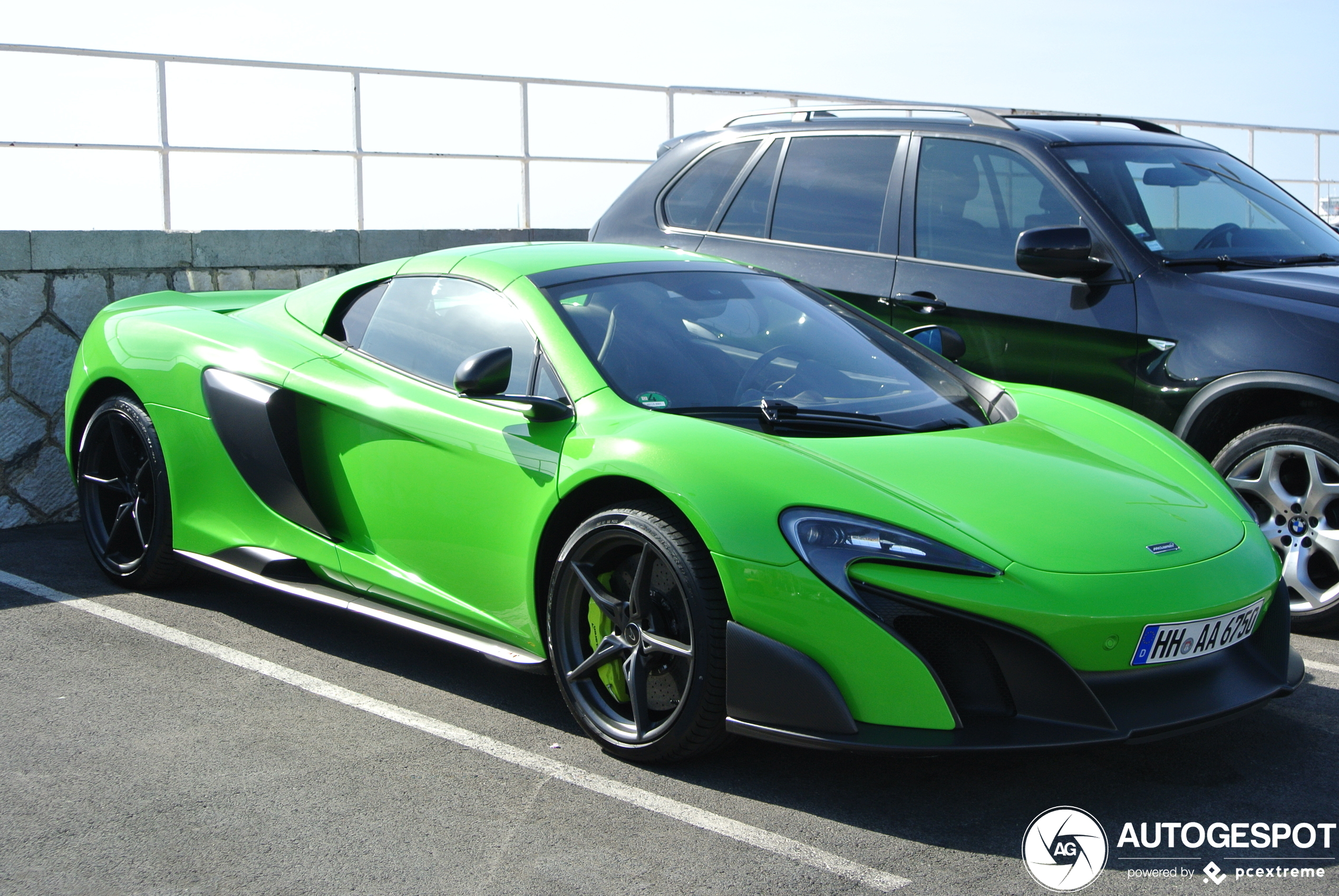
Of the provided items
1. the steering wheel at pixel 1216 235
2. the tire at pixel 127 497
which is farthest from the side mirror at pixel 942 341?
the tire at pixel 127 497

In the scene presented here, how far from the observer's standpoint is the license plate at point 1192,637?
10.7 feet

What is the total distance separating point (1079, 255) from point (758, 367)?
179 cm

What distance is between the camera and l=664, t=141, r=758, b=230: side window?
6.66 m

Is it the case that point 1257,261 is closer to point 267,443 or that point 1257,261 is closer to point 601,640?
point 601,640

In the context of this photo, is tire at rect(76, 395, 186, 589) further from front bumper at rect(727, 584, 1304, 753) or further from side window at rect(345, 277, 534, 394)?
front bumper at rect(727, 584, 1304, 753)

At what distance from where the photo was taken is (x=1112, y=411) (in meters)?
4.50

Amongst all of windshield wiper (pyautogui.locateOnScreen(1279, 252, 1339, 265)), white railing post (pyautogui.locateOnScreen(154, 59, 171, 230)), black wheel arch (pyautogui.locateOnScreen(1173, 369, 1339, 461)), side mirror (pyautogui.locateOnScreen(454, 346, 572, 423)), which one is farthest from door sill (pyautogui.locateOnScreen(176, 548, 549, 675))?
white railing post (pyautogui.locateOnScreen(154, 59, 171, 230))

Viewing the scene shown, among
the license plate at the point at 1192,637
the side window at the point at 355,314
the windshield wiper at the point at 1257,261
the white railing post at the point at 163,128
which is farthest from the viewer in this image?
the white railing post at the point at 163,128

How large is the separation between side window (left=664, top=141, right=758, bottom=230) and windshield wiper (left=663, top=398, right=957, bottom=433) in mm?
2873

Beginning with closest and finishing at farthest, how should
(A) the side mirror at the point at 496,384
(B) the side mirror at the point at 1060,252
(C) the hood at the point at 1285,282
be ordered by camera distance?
(A) the side mirror at the point at 496,384 → (C) the hood at the point at 1285,282 → (B) the side mirror at the point at 1060,252

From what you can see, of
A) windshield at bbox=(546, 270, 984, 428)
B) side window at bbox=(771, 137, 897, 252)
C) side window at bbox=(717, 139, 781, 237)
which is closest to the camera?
A: windshield at bbox=(546, 270, 984, 428)

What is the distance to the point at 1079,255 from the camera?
524 cm

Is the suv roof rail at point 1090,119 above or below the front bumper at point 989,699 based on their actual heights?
above

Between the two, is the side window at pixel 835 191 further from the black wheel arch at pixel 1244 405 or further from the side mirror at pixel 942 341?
the black wheel arch at pixel 1244 405
